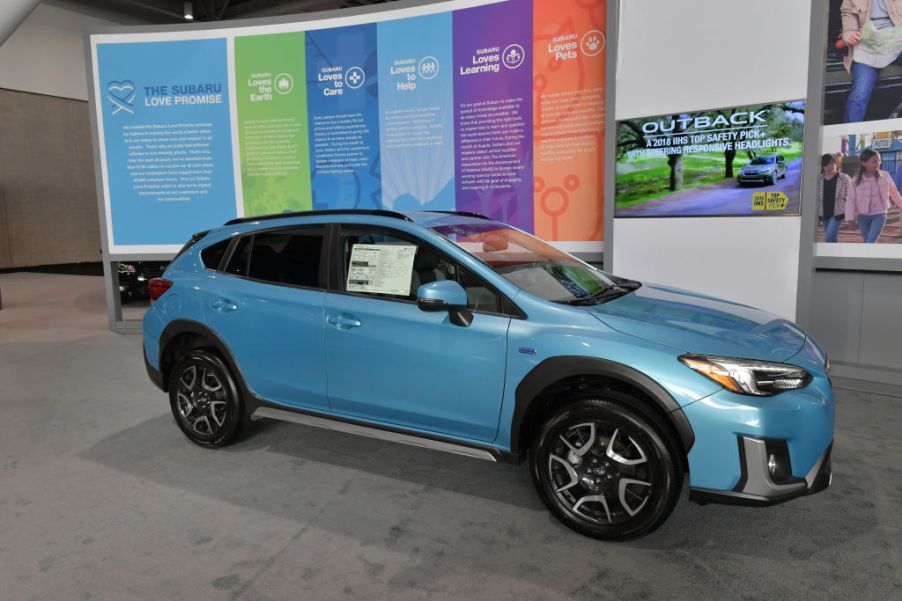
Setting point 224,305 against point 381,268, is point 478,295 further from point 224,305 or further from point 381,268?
point 224,305

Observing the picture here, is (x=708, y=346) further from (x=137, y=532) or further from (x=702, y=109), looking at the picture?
(x=702, y=109)

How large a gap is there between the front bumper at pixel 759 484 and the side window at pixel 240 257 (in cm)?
276

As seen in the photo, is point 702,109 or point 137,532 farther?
point 702,109

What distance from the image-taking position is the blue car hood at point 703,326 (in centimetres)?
248

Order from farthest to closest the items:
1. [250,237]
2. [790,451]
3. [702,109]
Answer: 1. [702,109]
2. [250,237]
3. [790,451]

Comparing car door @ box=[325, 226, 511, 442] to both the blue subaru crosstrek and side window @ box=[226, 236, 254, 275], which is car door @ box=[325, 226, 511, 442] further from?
side window @ box=[226, 236, 254, 275]

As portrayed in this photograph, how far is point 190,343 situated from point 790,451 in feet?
11.0

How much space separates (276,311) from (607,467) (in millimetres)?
1958

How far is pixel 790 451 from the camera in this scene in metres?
2.32

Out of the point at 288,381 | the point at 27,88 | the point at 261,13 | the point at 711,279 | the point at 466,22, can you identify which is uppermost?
the point at 261,13

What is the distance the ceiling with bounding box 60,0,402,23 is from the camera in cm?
1617

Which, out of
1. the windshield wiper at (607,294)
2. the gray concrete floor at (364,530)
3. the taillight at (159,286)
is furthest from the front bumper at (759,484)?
the taillight at (159,286)

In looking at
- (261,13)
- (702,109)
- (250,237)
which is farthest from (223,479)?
(261,13)

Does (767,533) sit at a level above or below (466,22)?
below
